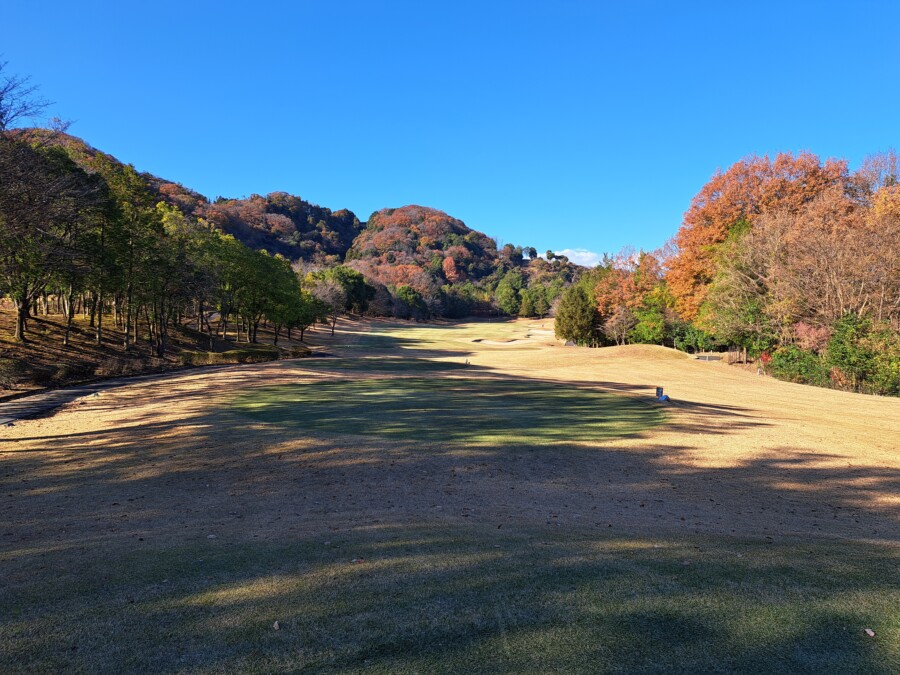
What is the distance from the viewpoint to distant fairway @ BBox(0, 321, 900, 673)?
3162 millimetres

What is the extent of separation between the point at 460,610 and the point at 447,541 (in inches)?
72.2

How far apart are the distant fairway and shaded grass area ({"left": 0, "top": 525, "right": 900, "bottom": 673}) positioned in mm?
21

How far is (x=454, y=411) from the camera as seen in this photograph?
16.1 meters

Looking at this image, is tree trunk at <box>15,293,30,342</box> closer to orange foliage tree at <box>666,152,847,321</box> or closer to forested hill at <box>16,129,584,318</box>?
orange foliage tree at <box>666,152,847,321</box>

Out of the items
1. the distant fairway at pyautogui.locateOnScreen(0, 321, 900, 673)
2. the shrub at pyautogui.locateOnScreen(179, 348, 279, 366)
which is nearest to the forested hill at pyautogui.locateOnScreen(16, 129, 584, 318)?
the shrub at pyautogui.locateOnScreen(179, 348, 279, 366)

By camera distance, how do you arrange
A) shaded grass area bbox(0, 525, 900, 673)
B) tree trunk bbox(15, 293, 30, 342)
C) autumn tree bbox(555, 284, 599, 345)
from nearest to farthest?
shaded grass area bbox(0, 525, 900, 673)
tree trunk bbox(15, 293, 30, 342)
autumn tree bbox(555, 284, 599, 345)

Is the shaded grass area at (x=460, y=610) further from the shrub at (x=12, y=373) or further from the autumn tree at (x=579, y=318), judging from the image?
the autumn tree at (x=579, y=318)

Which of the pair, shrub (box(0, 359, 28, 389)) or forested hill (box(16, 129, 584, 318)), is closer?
shrub (box(0, 359, 28, 389))

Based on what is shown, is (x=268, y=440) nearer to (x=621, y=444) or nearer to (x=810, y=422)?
(x=621, y=444)

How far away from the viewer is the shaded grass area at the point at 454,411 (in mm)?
12812

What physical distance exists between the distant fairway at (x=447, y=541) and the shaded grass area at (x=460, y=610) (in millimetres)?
21

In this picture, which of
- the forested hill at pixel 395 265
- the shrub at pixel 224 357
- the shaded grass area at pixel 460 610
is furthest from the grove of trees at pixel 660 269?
the forested hill at pixel 395 265

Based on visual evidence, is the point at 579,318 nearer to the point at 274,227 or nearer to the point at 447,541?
the point at 447,541

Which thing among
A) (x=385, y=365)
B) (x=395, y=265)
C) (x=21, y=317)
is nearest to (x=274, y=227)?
(x=395, y=265)
